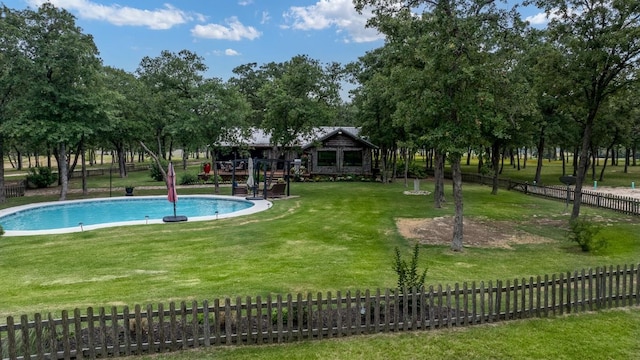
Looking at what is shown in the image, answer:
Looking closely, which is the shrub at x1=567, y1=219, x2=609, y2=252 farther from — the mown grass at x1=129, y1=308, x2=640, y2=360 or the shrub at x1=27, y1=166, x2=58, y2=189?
the shrub at x1=27, y1=166, x2=58, y2=189

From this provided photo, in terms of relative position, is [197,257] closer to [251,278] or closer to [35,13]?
[251,278]

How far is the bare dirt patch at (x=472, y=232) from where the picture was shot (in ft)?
47.8

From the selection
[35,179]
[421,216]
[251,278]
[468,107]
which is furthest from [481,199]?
[35,179]

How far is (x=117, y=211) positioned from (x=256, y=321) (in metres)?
20.7

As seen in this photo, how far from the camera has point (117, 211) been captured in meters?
24.4

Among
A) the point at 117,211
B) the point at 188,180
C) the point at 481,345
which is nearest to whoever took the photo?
the point at 481,345

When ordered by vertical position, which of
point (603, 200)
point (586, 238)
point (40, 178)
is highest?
point (40, 178)

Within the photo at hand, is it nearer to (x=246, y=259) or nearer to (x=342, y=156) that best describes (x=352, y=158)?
(x=342, y=156)

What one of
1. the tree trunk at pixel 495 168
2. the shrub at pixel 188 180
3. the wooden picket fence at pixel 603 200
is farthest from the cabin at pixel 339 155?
the wooden picket fence at pixel 603 200

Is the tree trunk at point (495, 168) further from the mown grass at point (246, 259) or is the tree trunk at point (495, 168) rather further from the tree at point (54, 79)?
the tree at point (54, 79)

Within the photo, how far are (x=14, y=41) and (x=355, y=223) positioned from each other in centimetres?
2143

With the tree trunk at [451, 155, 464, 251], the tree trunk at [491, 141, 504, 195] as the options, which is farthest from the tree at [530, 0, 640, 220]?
the tree trunk at [491, 141, 504, 195]

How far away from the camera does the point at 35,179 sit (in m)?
33.3

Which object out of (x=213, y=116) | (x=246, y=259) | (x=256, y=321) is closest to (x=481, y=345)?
(x=256, y=321)
